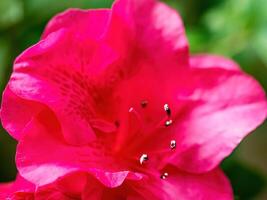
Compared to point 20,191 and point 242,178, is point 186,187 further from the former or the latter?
point 242,178

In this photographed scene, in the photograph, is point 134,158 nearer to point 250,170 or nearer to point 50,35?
point 50,35

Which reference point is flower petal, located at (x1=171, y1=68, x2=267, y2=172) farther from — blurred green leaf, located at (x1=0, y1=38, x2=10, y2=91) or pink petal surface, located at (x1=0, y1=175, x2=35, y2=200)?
blurred green leaf, located at (x1=0, y1=38, x2=10, y2=91)

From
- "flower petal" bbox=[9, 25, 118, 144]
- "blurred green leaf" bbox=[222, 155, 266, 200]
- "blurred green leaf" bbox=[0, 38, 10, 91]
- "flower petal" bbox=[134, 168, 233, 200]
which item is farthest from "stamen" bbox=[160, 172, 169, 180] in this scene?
"blurred green leaf" bbox=[0, 38, 10, 91]

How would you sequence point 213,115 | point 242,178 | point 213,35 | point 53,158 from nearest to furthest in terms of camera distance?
1. point 53,158
2. point 213,115
3. point 242,178
4. point 213,35

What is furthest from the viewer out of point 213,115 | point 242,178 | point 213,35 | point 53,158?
point 213,35

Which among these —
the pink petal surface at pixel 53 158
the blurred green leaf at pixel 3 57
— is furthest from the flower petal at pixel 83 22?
the blurred green leaf at pixel 3 57

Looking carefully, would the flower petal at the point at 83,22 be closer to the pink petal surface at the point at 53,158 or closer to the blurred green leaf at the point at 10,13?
the pink petal surface at the point at 53,158

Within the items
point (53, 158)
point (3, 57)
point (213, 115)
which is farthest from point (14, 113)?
point (3, 57)
